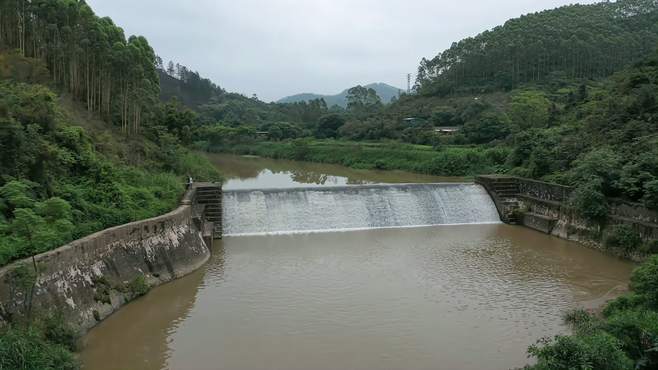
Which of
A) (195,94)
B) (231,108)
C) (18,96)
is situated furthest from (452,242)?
(195,94)

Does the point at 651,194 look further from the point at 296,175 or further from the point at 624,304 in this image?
the point at 296,175

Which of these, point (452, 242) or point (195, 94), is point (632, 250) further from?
point (195, 94)

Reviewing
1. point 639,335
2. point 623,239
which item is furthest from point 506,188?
point 639,335

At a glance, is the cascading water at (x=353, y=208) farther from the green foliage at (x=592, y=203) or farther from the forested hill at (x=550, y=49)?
the forested hill at (x=550, y=49)

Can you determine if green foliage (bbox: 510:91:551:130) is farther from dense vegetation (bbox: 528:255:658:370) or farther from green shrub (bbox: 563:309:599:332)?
dense vegetation (bbox: 528:255:658:370)

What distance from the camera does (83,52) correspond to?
778 inches

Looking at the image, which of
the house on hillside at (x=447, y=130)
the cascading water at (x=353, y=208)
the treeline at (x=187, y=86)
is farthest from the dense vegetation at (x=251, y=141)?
the treeline at (x=187, y=86)

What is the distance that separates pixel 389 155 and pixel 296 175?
7.26m

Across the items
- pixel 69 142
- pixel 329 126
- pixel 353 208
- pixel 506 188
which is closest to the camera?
pixel 69 142

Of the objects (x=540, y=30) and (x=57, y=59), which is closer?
(x=57, y=59)

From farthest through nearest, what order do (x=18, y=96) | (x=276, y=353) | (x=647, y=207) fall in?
(x=647, y=207) → (x=18, y=96) → (x=276, y=353)

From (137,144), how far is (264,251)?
28.5ft

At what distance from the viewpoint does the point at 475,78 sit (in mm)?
57031

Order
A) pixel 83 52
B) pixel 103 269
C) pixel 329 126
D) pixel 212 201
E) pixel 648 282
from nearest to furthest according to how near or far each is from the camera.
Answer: pixel 648 282 → pixel 103 269 → pixel 212 201 → pixel 83 52 → pixel 329 126
